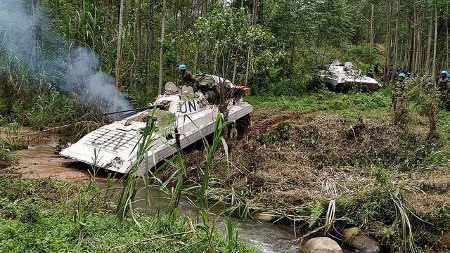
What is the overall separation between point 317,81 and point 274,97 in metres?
2.71

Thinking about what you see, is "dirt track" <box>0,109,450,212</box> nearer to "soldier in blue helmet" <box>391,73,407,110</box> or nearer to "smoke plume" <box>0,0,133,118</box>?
"soldier in blue helmet" <box>391,73,407,110</box>

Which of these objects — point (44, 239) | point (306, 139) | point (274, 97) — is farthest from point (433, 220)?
point (274, 97)

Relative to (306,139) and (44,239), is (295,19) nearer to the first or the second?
(306,139)

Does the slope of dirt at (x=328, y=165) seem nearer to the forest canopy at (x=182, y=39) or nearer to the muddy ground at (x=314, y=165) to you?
the muddy ground at (x=314, y=165)

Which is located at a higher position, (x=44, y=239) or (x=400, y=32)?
(x=400, y=32)

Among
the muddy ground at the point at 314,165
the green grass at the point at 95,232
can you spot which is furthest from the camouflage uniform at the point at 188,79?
the green grass at the point at 95,232

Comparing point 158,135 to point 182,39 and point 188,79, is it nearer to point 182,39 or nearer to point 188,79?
point 188,79

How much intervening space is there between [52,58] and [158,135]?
8576 millimetres

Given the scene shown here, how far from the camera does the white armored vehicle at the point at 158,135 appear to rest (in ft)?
28.3

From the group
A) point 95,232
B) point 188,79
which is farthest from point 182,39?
point 95,232

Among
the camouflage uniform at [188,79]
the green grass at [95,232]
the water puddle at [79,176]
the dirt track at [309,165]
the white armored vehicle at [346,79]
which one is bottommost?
the water puddle at [79,176]

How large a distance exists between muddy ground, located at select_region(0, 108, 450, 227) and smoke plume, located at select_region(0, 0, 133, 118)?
5.81 ft

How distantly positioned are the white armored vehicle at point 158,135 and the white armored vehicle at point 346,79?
8632 millimetres

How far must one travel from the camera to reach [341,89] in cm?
2039
